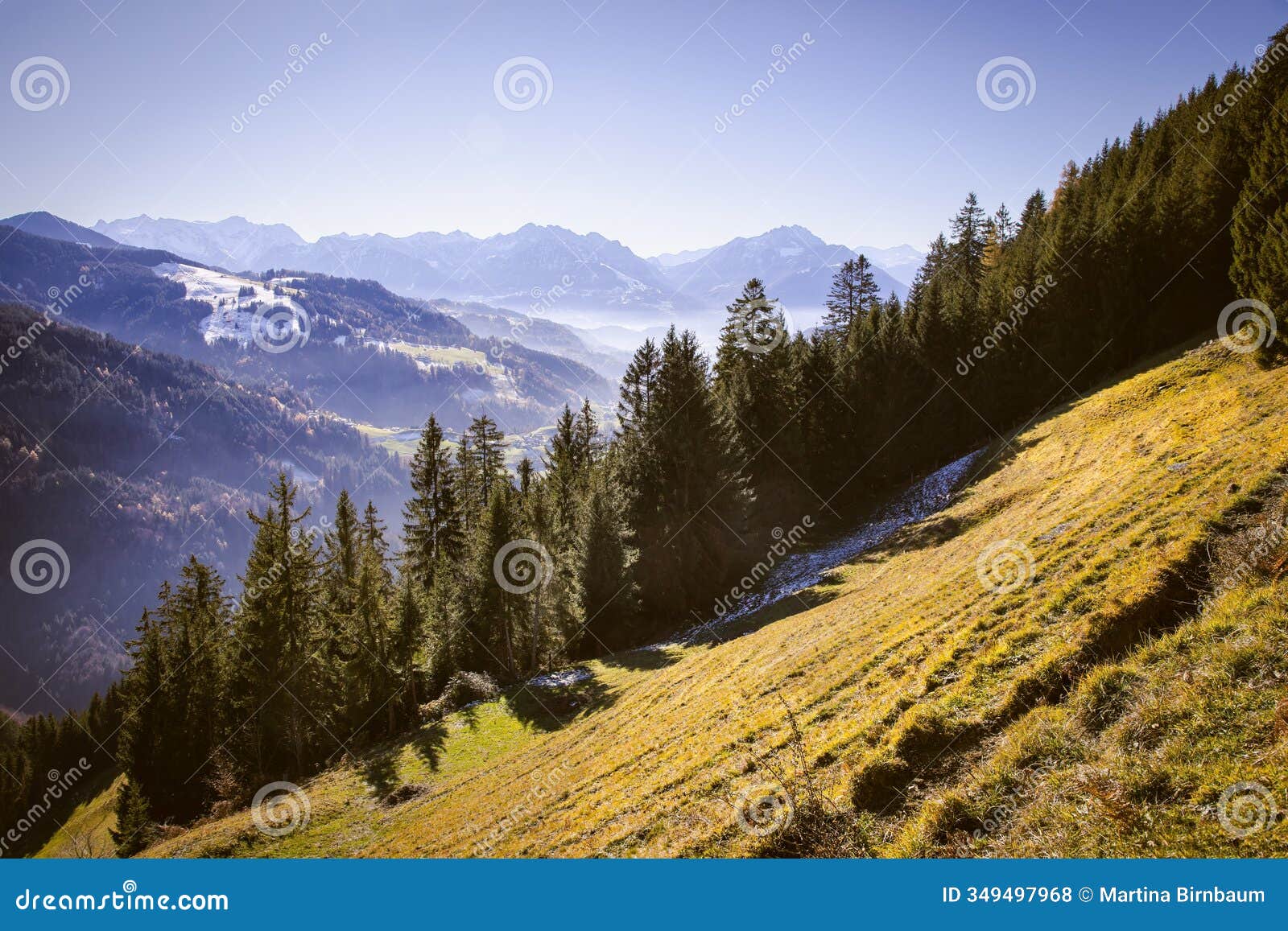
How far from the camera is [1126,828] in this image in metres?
6.24

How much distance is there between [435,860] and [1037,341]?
198ft

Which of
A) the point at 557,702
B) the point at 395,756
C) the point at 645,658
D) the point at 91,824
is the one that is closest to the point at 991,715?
the point at 557,702

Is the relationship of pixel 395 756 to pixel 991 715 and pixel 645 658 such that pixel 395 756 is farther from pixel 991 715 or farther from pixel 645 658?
pixel 991 715

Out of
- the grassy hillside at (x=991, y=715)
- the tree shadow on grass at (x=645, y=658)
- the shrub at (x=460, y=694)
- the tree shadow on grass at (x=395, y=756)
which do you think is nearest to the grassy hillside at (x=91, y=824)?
the shrub at (x=460, y=694)

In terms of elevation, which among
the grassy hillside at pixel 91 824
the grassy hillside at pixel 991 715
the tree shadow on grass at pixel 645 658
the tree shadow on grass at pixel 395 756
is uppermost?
the grassy hillside at pixel 991 715

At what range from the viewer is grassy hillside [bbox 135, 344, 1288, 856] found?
698cm

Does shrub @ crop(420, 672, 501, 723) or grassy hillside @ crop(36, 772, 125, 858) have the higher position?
shrub @ crop(420, 672, 501, 723)

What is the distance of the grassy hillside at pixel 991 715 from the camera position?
698 cm

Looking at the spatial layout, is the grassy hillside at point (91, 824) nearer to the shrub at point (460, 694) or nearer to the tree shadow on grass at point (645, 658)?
the shrub at point (460, 694)

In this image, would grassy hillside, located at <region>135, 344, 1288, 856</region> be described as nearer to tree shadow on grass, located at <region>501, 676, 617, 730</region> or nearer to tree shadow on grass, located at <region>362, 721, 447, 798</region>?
tree shadow on grass, located at <region>362, 721, 447, 798</region>

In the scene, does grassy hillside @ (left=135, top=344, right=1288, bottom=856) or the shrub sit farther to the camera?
the shrub

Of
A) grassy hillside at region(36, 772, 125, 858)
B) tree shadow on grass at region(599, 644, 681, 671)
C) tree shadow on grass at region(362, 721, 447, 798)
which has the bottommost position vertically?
grassy hillside at region(36, 772, 125, 858)

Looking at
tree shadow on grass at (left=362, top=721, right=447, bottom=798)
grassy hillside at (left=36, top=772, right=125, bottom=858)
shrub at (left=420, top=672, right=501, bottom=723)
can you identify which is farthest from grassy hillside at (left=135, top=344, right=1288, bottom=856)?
grassy hillside at (left=36, top=772, right=125, bottom=858)

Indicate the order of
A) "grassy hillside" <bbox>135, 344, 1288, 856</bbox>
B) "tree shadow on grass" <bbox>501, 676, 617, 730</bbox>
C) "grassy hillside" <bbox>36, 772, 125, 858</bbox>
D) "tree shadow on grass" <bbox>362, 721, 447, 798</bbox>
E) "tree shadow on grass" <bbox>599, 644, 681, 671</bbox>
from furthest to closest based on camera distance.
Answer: "grassy hillside" <bbox>36, 772, 125, 858</bbox>
"tree shadow on grass" <bbox>599, 644, 681, 671</bbox>
"tree shadow on grass" <bbox>501, 676, 617, 730</bbox>
"tree shadow on grass" <bbox>362, 721, 447, 798</bbox>
"grassy hillside" <bbox>135, 344, 1288, 856</bbox>
